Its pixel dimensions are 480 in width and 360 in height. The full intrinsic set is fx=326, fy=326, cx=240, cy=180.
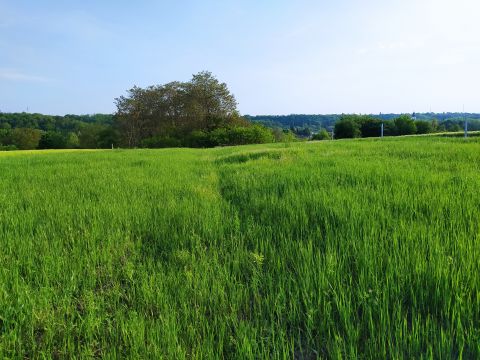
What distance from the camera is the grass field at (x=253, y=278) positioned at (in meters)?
1.48

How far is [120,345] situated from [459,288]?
170 centimetres

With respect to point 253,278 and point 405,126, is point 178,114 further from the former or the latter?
point 405,126

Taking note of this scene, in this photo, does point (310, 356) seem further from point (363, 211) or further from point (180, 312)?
point (363, 211)

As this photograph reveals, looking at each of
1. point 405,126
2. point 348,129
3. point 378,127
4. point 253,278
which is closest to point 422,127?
point 405,126

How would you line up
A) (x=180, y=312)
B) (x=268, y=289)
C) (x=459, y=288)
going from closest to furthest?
(x=459, y=288) < (x=180, y=312) < (x=268, y=289)

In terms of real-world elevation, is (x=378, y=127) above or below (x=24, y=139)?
above

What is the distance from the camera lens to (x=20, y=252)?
2.70 meters

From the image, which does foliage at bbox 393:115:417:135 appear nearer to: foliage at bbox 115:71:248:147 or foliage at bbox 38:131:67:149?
foliage at bbox 115:71:248:147

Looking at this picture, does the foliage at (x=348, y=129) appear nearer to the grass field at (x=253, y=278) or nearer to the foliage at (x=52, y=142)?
the foliage at (x=52, y=142)

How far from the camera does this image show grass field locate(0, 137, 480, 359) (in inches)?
58.4

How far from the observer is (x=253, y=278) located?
6.57 feet

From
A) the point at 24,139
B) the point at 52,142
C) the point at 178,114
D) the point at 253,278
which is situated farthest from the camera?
the point at 52,142

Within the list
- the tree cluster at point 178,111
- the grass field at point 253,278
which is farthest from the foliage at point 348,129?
the grass field at point 253,278

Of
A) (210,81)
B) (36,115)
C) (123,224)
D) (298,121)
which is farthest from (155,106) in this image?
(298,121)
